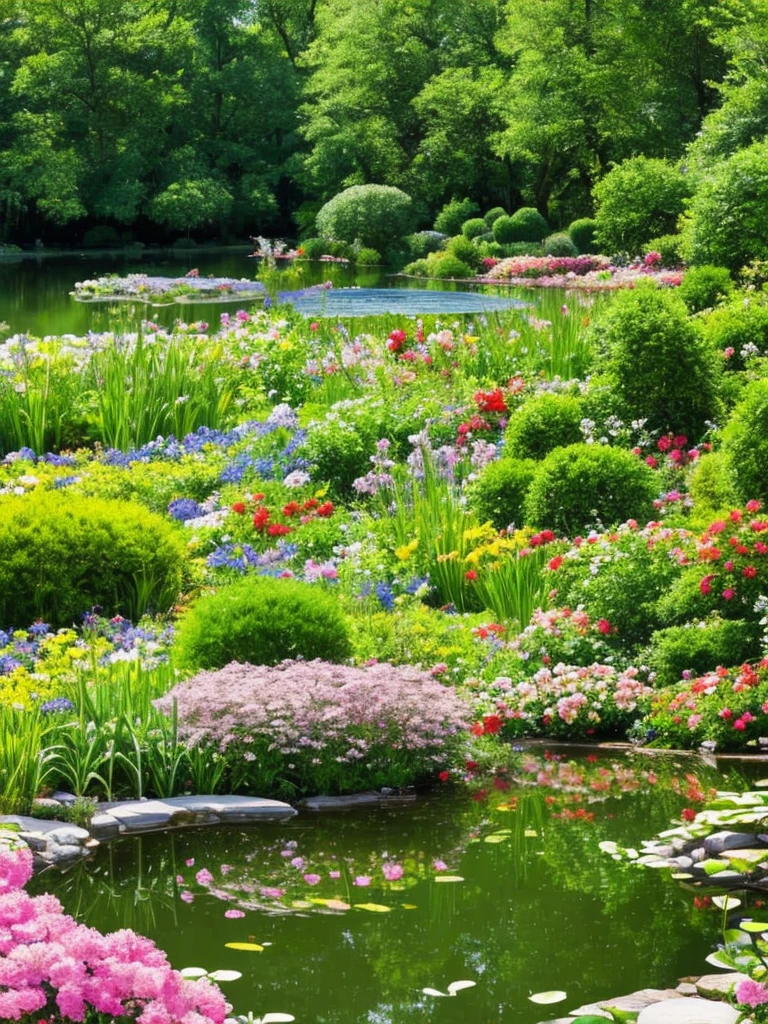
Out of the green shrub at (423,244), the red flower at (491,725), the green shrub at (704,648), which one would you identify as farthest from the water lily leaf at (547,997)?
the green shrub at (423,244)

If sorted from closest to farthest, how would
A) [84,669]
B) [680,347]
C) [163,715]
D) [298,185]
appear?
[163,715]
[84,669]
[680,347]
[298,185]

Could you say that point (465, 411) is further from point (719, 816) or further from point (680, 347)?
point (719, 816)

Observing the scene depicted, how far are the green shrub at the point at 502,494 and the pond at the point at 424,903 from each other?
296cm

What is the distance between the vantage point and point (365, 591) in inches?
285

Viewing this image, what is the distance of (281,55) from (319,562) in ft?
154

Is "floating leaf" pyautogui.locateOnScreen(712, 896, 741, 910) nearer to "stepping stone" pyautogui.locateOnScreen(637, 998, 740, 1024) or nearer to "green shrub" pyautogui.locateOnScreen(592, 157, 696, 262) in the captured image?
"stepping stone" pyautogui.locateOnScreen(637, 998, 740, 1024)

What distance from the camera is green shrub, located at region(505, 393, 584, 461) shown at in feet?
29.7

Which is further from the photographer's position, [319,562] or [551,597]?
[319,562]

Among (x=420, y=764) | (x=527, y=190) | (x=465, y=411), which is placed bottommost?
(x=420, y=764)

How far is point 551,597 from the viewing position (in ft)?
23.1

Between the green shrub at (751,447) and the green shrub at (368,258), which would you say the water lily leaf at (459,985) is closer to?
the green shrub at (751,447)

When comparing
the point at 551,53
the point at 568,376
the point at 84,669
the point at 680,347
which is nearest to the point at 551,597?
the point at 84,669

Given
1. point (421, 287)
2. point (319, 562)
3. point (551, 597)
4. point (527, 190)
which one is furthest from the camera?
point (527, 190)

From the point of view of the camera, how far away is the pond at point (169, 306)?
20.8 metres
